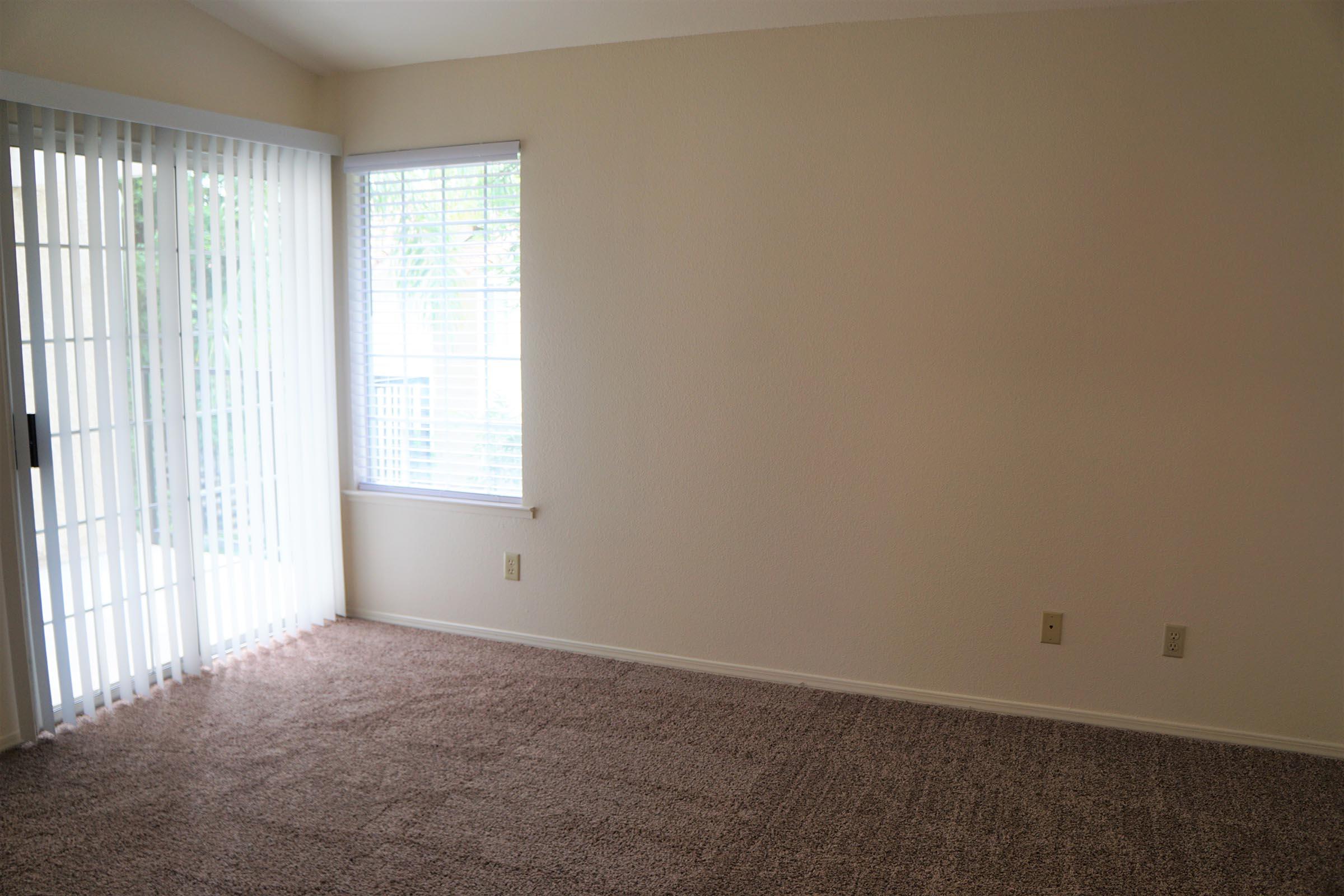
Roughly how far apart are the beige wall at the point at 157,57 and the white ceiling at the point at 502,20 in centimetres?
9

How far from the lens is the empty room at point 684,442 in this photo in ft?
9.00

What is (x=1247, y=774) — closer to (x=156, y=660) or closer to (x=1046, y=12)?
(x=1046, y=12)

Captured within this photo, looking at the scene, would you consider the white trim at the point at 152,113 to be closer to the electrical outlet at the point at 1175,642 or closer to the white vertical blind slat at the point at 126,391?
the white vertical blind slat at the point at 126,391

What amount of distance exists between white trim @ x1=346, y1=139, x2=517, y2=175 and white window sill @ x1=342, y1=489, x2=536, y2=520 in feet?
4.56

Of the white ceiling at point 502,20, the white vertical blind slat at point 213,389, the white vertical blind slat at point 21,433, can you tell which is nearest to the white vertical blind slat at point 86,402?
the white vertical blind slat at point 21,433

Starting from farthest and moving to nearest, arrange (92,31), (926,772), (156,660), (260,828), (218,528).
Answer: (218,528) → (156,660) → (92,31) → (926,772) → (260,828)

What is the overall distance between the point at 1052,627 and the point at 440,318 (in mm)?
2669

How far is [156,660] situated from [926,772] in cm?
Answer: 271

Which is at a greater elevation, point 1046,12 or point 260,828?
point 1046,12

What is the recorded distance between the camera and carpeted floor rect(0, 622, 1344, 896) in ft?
7.93

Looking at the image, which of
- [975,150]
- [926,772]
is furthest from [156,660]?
[975,150]

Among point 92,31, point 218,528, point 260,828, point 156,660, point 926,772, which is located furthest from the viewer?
point 218,528

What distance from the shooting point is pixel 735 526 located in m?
3.72

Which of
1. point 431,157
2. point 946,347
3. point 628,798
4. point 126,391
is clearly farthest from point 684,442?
point 126,391
